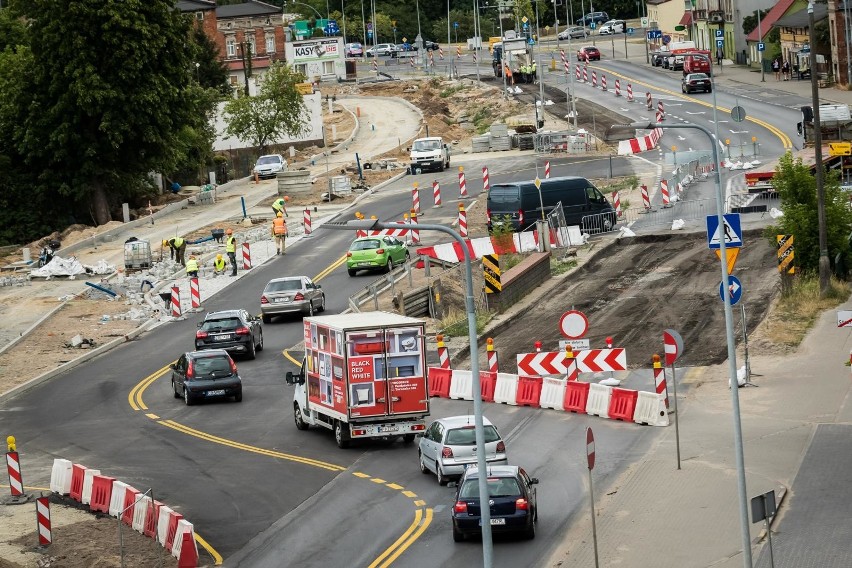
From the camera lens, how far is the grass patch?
40.3m

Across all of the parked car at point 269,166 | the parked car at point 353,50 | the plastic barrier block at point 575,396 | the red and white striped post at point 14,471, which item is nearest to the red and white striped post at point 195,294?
the plastic barrier block at point 575,396

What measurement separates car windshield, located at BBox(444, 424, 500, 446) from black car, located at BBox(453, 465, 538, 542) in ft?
11.4

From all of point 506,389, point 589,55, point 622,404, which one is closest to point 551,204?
point 506,389

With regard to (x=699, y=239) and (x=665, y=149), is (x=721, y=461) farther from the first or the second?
(x=665, y=149)

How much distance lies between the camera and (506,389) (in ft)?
120

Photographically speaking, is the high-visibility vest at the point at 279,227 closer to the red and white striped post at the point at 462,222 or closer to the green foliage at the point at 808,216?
the red and white striped post at the point at 462,222

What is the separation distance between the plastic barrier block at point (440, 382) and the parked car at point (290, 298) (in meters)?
10.9

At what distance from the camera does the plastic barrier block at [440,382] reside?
125 ft

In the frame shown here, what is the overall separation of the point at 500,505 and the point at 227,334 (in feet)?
66.4

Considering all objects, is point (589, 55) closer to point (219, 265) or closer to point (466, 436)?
point (219, 265)

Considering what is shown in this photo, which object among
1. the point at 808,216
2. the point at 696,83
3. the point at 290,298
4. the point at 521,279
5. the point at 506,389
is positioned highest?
the point at 696,83

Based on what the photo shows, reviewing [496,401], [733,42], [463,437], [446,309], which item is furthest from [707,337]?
Result: [733,42]

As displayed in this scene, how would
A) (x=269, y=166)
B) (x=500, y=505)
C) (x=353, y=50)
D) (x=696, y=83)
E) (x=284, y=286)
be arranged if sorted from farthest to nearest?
(x=353, y=50), (x=696, y=83), (x=269, y=166), (x=284, y=286), (x=500, y=505)

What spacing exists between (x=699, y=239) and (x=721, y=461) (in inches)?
1027
